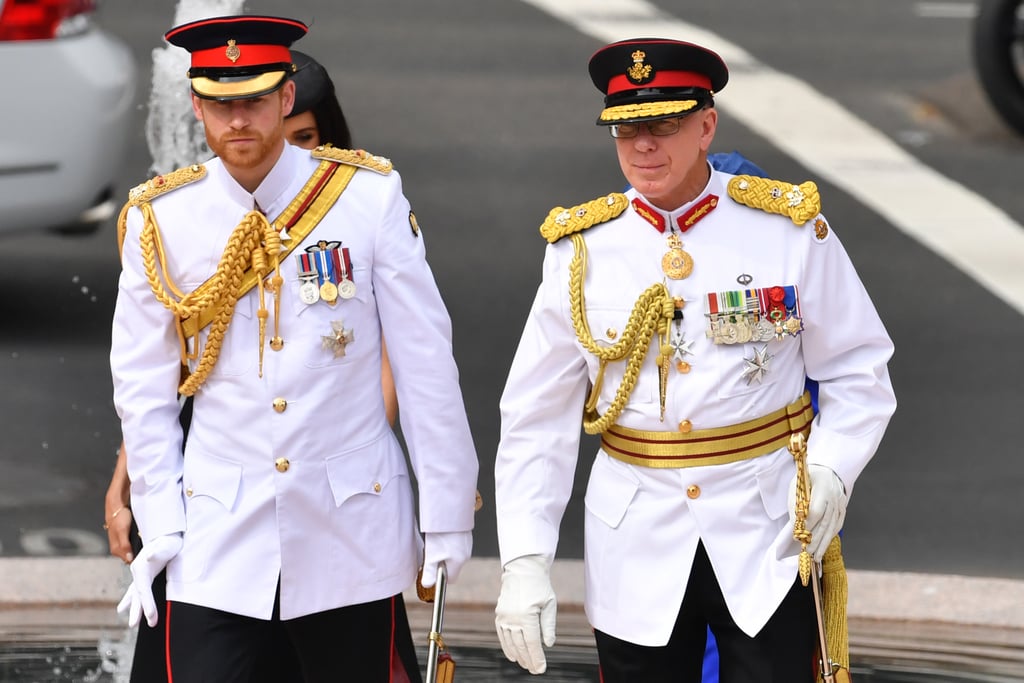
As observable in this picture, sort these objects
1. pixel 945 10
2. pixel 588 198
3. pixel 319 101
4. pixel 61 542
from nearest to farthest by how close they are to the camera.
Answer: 1. pixel 319 101
2. pixel 61 542
3. pixel 588 198
4. pixel 945 10

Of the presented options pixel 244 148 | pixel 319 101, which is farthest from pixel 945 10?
pixel 244 148

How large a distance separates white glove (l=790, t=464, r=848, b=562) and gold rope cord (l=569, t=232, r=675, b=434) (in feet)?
1.19

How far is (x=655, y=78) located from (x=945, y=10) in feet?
25.4

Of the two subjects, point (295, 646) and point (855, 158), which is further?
point (855, 158)

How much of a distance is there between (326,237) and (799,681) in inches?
49.5

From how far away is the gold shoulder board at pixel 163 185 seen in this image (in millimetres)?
3977

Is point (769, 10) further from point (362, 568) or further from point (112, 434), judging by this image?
point (362, 568)

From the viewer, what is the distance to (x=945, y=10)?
1109 centimetres

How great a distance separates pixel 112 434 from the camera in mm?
7320

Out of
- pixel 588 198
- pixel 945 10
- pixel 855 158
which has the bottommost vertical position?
pixel 588 198

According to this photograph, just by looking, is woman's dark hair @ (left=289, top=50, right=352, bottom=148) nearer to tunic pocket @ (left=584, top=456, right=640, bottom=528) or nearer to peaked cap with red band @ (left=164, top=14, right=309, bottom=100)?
peaked cap with red band @ (left=164, top=14, right=309, bottom=100)

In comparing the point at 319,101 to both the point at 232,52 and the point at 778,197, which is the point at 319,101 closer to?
the point at 232,52

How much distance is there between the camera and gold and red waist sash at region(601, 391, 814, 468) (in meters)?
3.78

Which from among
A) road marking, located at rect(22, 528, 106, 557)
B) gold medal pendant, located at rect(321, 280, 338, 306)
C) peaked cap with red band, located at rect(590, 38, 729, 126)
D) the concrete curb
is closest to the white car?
road marking, located at rect(22, 528, 106, 557)
